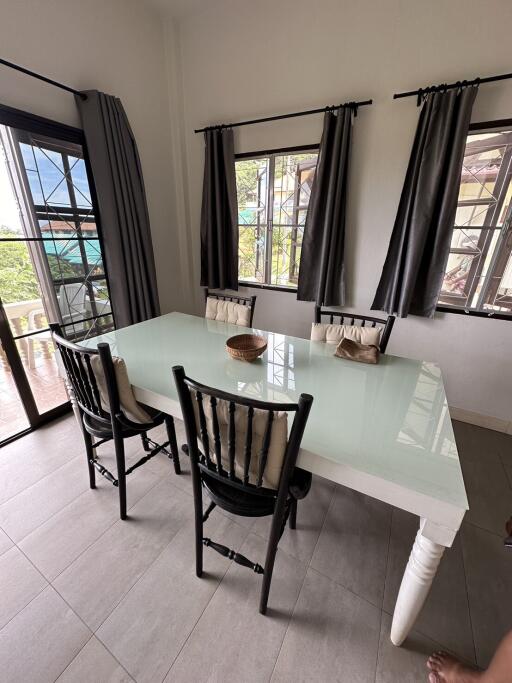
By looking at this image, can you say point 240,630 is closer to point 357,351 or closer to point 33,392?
point 357,351

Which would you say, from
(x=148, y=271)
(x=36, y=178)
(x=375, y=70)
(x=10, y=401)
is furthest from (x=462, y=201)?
(x=10, y=401)

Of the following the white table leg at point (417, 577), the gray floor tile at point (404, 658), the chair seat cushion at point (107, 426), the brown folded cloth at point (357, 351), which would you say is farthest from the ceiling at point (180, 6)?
the gray floor tile at point (404, 658)

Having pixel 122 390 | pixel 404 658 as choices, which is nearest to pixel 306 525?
pixel 404 658

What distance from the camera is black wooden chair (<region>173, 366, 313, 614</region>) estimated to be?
0.82m

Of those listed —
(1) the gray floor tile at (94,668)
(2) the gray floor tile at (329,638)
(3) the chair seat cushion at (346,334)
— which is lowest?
(1) the gray floor tile at (94,668)

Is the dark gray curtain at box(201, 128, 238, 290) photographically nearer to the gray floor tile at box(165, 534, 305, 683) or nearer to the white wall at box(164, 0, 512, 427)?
the white wall at box(164, 0, 512, 427)

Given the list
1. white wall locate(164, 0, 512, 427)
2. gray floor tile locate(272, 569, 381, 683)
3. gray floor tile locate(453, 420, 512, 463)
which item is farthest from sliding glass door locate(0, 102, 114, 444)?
gray floor tile locate(453, 420, 512, 463)

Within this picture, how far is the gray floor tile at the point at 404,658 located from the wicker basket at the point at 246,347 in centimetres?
123

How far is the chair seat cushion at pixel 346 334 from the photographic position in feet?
5.23

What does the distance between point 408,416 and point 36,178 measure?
2.70 meters

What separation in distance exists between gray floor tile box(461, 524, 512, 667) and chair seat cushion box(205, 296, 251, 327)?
175cm

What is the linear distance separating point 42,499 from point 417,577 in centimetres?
187

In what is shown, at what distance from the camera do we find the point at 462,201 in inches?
78.0

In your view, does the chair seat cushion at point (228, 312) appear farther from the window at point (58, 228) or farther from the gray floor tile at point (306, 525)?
the gray floor tile at point (306, 525)
